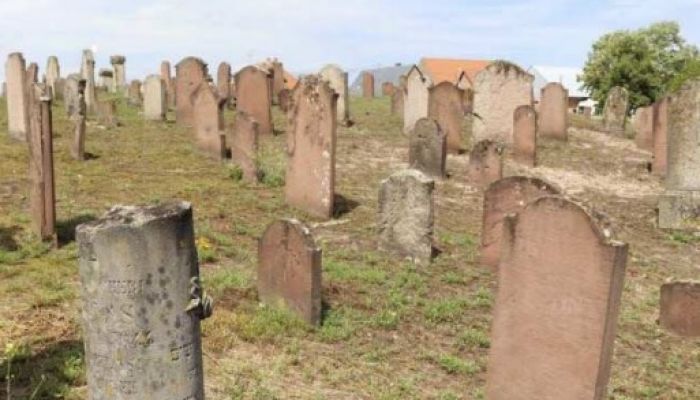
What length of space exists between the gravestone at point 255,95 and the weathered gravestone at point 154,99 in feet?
12.1

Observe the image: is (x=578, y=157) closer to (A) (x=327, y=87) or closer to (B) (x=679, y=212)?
(B) (x=679, y=212)

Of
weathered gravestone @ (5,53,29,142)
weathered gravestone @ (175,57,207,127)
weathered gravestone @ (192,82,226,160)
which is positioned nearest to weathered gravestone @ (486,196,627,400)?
weathered gravestone @ (192,82,226,160)

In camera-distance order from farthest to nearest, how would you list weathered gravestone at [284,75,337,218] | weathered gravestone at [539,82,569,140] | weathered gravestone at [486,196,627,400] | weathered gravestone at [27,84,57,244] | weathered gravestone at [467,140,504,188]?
weathered gravestone at [539,82,569,140] → weathered gravestone at [467,140,504,188] → weathered gravestone at [284,75,337,218] → weathered gravestone at [27,84,57,244] → weathered gravestone at [486,196,627,400]

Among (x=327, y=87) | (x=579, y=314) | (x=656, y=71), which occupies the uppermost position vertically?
(x=656, y=71)

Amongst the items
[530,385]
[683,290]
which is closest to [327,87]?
[683,290]

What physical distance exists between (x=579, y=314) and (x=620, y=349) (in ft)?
7.22

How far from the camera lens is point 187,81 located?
731 inches

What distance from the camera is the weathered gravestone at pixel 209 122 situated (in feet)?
46.3

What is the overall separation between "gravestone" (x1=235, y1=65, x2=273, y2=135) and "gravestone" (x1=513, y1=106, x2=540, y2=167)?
19.8ft

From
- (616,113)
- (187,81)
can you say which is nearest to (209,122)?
(187,81)

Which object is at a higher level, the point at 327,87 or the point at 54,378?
the point at 327,87

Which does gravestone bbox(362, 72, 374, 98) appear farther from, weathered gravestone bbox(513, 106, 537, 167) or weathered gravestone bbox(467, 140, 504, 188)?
weathered gravestone bbox(467, 140, 504, 188)

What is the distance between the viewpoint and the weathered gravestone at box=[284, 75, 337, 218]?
10180mm

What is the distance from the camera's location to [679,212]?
11156 millimetres
